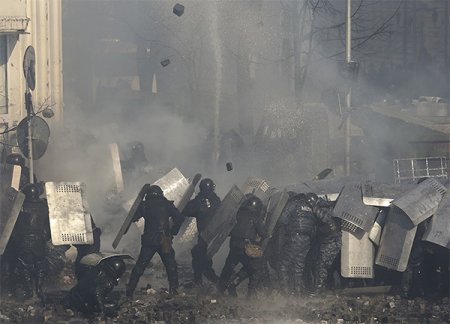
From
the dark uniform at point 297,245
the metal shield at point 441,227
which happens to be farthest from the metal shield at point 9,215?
the metal shield at point 441,227

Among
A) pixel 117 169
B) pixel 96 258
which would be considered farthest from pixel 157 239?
pixel 117 169

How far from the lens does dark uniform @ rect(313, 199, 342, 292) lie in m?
11.7

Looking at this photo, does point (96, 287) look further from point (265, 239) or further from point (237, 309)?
point (265, 239)

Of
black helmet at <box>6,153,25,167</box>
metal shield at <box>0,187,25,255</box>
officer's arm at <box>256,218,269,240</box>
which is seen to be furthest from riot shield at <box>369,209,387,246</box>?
black helmet at <box>6,153,25,167</box>

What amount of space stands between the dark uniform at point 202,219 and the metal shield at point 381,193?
2.14 m

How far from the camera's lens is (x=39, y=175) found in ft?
59.4

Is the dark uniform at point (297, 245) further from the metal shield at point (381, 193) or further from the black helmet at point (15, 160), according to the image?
the black helmet at point (15, 160)

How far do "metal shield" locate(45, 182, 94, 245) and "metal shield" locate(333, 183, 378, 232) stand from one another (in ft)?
11.0

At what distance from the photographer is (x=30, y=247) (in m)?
11.7

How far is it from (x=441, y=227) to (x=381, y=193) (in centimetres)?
111

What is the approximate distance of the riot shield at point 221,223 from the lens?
12438 mm

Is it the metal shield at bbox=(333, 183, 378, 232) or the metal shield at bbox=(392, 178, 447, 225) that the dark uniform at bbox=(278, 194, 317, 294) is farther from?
the metal shield at bbox=(392, 178, 447, 225)

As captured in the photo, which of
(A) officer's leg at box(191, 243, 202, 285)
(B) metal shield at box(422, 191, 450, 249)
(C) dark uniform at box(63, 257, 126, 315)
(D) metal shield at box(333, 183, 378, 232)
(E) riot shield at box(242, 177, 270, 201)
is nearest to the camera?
(C) dark uniform at box(63, 257, 126, 315)

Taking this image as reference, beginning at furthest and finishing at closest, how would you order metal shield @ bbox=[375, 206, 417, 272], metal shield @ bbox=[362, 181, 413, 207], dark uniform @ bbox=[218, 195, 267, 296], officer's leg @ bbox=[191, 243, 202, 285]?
officer's leg @ bbox=[191, 243, 202, 285], metal shield @ bbox=[362, 181, 413, 207], metal shield @ bbox=[375, 206, 417, 272], dark uniform @ bbox=[218, 195, 267, 296]
